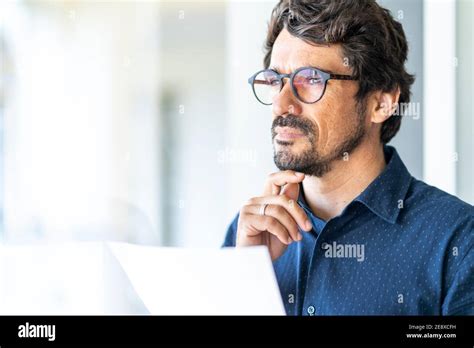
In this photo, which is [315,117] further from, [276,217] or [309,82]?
[276,217]

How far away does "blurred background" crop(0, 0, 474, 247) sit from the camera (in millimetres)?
1210

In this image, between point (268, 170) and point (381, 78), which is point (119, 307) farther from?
point (381, 78)

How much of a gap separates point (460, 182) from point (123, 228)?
0.63 metres

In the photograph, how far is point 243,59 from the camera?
4.11 ft

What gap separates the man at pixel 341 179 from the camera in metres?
1.13

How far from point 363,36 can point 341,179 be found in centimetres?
26

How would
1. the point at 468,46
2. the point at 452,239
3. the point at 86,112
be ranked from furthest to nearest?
1. the point at 86,112
2. the point at 468,46
3. the point at 452,239

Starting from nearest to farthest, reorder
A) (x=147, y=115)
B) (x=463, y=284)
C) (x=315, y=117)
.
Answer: (x=463, y=284), (x=315, y=117), (x=147, y=115)

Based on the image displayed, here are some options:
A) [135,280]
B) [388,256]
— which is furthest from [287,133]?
[135,280]

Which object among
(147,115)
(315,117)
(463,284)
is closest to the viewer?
(463,284)

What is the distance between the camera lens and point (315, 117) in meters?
1.17

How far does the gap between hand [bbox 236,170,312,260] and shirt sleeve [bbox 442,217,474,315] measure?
26 cm
